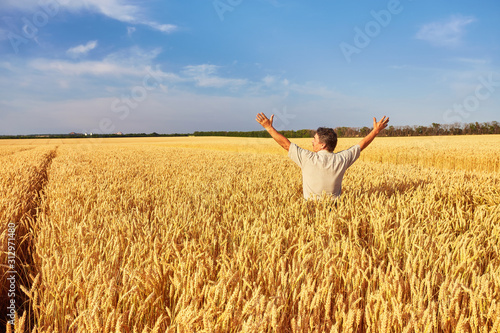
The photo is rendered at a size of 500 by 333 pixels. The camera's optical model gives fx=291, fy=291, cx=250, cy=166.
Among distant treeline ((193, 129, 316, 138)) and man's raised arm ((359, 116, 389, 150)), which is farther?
distant treeline ((193, 129, 316, 138))

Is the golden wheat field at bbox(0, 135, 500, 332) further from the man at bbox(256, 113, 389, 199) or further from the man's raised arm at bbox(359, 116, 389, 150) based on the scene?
the man's raised arm at bbox(359, 116, 389, 150)

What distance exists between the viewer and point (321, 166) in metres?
3.64

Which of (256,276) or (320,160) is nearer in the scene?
(256,276)

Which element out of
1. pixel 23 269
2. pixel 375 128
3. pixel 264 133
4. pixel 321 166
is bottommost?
pixel 23 269

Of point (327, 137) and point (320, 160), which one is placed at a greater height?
point (327, 137)

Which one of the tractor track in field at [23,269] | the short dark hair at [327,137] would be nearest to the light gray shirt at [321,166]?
the short dark hair at [327,137]

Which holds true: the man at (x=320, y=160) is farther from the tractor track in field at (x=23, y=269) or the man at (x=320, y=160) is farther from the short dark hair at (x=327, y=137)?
the tractor track in field at (x=23, y=269)

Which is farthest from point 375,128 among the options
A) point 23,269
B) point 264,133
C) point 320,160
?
point 264,133

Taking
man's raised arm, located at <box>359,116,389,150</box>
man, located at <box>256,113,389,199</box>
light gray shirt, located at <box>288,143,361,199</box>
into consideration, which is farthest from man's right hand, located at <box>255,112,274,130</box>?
man's raised arm, located at <box>359,116,389,150</box>

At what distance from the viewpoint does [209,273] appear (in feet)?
5.96

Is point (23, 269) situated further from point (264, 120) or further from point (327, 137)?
point (327, 137)

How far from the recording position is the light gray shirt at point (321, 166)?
364 cm

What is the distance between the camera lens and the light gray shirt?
3641 millimetres

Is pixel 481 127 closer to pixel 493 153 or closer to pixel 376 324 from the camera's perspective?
pixel 493 153
